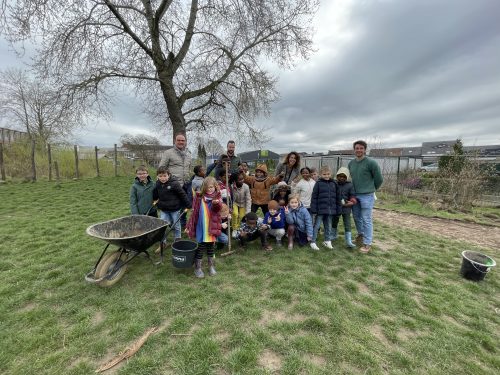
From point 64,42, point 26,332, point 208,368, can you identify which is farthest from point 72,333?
point 64,42

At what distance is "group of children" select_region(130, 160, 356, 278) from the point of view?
323cm

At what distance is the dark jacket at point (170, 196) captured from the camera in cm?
363

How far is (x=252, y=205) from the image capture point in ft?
15.4

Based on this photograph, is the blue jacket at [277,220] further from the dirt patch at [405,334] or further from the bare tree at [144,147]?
the bare tree at [144,147]

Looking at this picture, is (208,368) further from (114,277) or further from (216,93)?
(216,93)

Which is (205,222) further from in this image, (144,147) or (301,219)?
(144,147)

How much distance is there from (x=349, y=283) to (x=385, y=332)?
832mm

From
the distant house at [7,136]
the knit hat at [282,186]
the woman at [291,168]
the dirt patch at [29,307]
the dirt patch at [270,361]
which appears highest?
the distant house at [7,136]

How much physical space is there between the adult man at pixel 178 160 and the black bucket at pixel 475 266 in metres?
4.47

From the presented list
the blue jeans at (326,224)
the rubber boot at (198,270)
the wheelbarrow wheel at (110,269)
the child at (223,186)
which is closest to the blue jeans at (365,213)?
the blue jeans at (326,224)

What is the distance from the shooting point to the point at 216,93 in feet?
35.6

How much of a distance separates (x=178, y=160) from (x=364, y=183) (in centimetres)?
322

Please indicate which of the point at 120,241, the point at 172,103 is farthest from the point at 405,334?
the point at 172,103

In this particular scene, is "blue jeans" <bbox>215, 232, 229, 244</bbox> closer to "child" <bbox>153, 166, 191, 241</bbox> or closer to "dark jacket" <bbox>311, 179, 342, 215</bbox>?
"child" <bbox>153, 166, 191, 241</bbox>
